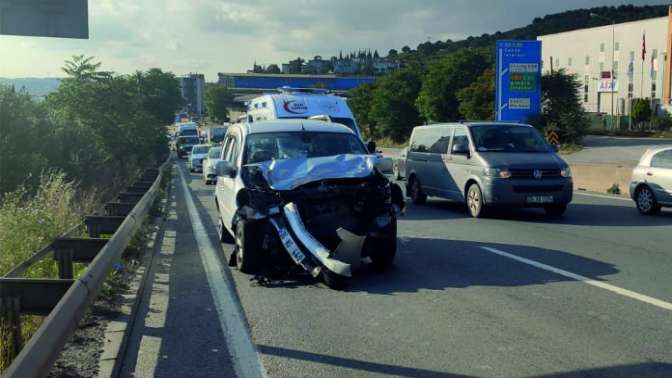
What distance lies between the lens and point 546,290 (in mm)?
7652

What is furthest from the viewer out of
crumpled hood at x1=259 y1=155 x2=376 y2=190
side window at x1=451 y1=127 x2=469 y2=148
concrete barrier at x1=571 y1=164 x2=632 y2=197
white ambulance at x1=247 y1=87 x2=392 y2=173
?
concrete barrier at x1=571 y1=164 x2=632 y2=197

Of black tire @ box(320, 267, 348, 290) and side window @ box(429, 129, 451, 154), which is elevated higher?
side window @ box(429, 129, 451, 154)

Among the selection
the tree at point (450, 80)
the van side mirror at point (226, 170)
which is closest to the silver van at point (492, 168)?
the van side mirror at point (226, 170)

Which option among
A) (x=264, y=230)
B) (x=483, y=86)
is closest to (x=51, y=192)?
(x=264, y=230)

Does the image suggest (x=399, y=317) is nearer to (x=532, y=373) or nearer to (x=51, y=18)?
(x=532, y=373)

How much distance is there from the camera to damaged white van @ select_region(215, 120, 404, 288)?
313 inches

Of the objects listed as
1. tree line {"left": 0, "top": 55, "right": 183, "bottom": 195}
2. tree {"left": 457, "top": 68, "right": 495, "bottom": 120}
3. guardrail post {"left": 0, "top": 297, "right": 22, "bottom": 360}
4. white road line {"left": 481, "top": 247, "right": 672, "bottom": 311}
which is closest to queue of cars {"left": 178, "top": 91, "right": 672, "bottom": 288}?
white road line {"left": 481, "top": 247, "right": 672, "bottom": 311}

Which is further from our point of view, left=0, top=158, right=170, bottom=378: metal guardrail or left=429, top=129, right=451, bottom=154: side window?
left=429, top=129, right=451, bottom=154: side window

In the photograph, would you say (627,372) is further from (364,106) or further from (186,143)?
(364,106)

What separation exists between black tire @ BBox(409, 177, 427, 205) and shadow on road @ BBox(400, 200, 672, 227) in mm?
199

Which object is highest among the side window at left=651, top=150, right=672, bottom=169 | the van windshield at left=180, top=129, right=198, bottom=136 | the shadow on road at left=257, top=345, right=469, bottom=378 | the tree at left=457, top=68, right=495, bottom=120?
the tree at left=457, top=68, right=495, bottom=120

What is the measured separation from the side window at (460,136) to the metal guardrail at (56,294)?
304 inches

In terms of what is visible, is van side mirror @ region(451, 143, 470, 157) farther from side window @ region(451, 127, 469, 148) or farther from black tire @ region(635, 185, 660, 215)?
black tire @ region(635, 185, 660, 215)

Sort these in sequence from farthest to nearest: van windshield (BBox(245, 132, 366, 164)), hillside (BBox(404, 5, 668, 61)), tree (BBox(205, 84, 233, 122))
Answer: hillside (BBox(404, 5, 668, 61)) → tree (BBox(205, 84, 233, 122)) → van windshield (BBox(245, 132, 366, 164))
